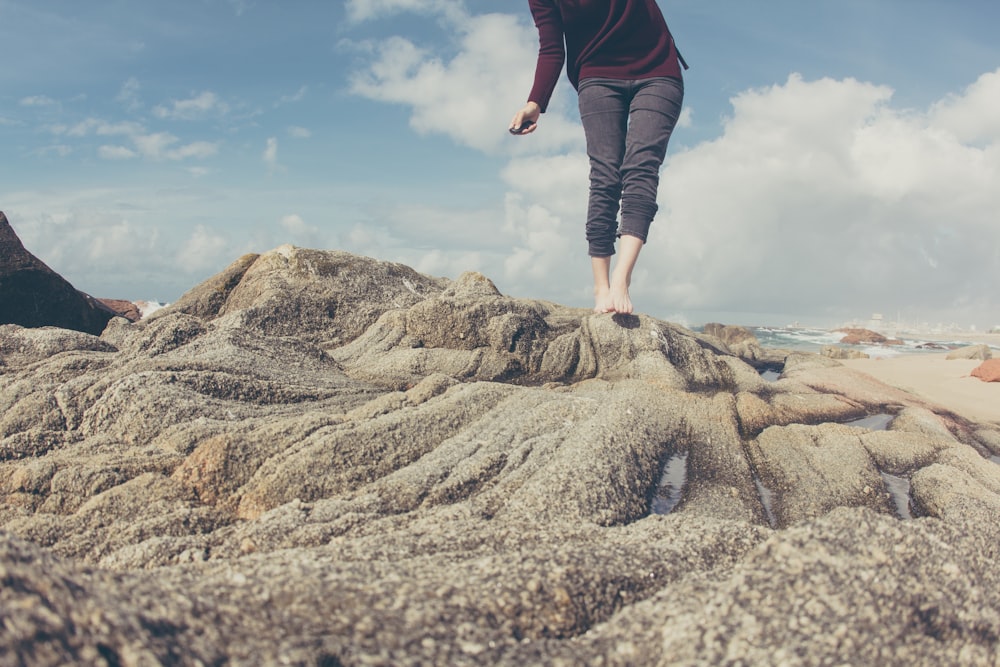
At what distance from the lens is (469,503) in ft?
12.8

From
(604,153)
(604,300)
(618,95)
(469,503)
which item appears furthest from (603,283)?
(469,503)

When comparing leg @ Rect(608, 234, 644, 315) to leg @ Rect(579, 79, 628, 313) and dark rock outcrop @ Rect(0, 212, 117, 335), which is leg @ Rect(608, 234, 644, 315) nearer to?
leg @ Rect(579, 79, 628, 313)

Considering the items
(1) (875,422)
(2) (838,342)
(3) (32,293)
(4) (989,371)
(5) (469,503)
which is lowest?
(5) (469,503)

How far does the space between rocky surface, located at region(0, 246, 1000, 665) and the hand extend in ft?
8.33

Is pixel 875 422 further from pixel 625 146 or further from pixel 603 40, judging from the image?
pixel 603 40

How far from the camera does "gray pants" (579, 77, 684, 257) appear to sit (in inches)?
251

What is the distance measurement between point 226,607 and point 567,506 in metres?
2.18

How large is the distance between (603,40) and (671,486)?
427cm

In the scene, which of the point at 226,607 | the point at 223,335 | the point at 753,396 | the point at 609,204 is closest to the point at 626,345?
the point at 753,396

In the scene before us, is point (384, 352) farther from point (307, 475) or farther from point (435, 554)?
point (435, 554)

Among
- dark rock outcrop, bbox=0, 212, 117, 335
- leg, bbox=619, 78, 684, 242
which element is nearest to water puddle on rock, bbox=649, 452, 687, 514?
leg, bbox=619, 78, 684, 242

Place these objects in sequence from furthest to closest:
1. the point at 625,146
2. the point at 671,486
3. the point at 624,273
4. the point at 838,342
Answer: the point at 838,342 → the point at 625,146 → the point at 624,273 → the point at 671,486

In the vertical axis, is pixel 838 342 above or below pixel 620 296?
above

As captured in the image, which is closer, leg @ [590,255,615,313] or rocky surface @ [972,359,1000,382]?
leg @ [590,255,615,313]
